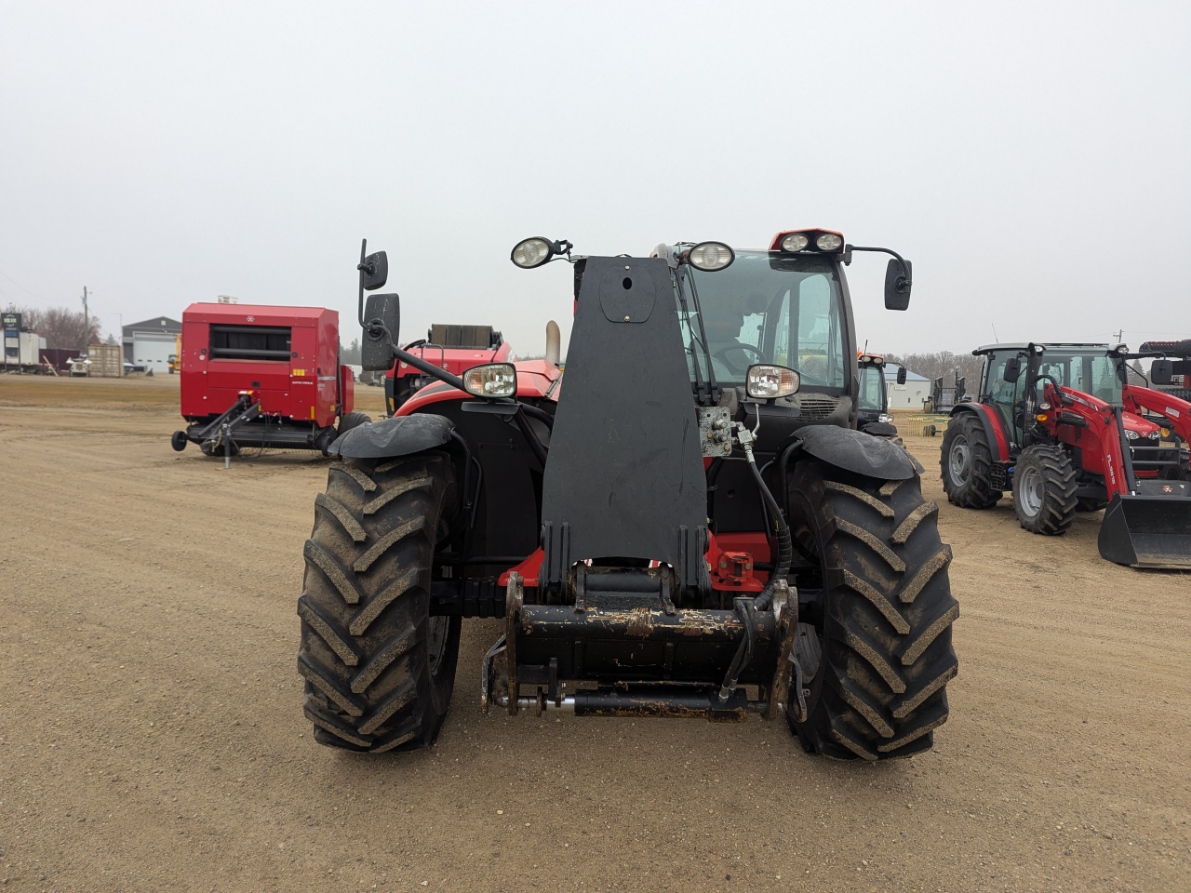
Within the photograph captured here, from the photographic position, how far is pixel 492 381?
10.1 feet

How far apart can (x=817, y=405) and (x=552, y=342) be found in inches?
58.5

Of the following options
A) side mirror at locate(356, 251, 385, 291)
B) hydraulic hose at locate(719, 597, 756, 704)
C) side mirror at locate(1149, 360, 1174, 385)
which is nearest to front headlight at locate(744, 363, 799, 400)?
hydraulic hose at locate(719, 597, 756, 704)

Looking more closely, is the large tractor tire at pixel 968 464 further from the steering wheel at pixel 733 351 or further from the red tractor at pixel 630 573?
the red tractor at pixel 630 573

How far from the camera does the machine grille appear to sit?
13.2ft

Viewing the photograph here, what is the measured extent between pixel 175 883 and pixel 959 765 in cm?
309

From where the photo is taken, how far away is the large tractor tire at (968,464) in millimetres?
10680

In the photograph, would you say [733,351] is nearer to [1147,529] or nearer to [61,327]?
[1147,529]

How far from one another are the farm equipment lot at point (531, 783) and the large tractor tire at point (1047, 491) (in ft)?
11.9

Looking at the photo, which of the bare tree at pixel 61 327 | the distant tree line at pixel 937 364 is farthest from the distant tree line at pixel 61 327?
the distant tree line at pixel 937 364

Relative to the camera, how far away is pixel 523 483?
3771mm

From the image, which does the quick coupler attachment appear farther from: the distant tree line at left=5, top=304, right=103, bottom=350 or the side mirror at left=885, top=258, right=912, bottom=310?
the distant tree line at left=5, top=304, right=103, bottom=350

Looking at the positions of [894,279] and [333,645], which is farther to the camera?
[894,279]

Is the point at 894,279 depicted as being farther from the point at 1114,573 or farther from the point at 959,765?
the point at 1114,573

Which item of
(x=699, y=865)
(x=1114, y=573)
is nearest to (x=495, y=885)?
(x=699, y=865)
